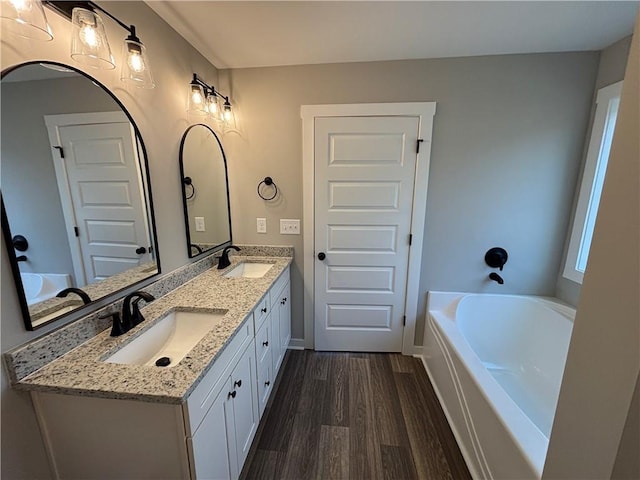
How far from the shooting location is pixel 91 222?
1.16 metres

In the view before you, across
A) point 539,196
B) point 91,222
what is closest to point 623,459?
point 91,222

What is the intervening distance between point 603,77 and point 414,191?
144cm

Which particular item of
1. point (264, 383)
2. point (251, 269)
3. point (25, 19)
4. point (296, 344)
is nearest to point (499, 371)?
point (296, 344)

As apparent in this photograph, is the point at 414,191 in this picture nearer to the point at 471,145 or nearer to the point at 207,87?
the point at 471,145

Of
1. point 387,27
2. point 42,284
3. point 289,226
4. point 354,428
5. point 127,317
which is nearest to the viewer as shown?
point 42,284

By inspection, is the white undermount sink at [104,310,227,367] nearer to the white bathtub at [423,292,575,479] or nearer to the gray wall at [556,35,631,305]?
the white bathtub at [423,292,575,479]

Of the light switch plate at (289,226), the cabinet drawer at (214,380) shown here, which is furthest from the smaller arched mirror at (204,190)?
the cabinet drawer at (214,380)

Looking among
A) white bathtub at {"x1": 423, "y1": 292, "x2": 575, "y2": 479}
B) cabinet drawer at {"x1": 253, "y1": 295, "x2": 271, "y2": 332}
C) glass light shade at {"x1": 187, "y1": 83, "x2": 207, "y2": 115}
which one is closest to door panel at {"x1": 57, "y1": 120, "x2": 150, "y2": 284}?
glass light shade at {"x1": 187, "y1": 83, "x2": 207, "y2": 115}

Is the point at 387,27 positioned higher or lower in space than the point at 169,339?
higher

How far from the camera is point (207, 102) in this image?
187 centimetres

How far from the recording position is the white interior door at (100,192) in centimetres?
107

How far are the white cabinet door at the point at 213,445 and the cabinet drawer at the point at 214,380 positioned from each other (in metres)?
0.04

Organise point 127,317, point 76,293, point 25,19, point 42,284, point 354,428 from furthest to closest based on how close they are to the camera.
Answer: point 354,428 < point 127,317 < point 76,293 < point 42,284 < point 25,19

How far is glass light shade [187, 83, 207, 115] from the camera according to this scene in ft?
5.58
